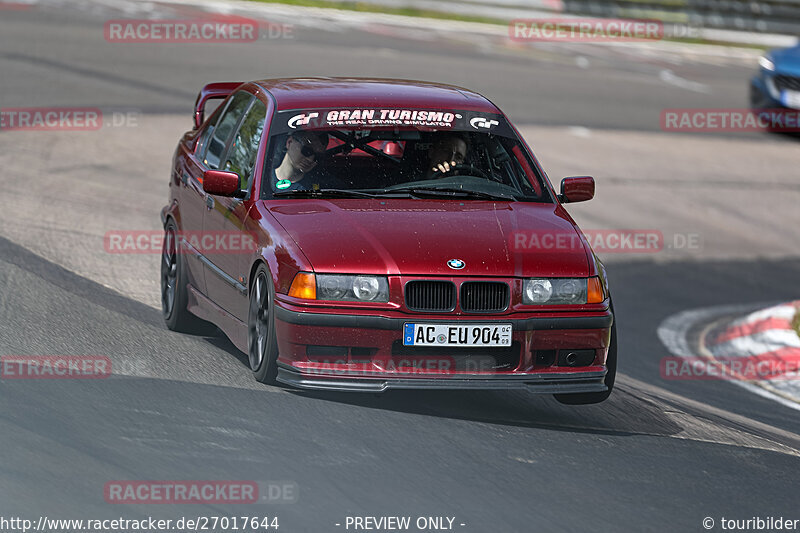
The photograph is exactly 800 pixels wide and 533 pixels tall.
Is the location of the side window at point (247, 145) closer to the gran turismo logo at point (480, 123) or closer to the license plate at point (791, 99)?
the gran turismo logo at point (480, 123)

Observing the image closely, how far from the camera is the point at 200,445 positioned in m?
6.23

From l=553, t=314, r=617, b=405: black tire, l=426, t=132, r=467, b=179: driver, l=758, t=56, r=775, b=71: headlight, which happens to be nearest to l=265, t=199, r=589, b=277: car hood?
l=426, t=132, r=467, b=179: driver

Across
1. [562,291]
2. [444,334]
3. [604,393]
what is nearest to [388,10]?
[604,393]

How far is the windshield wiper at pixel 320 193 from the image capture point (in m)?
7.69

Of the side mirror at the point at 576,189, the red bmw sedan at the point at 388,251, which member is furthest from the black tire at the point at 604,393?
the side mirror at the point at 576,189

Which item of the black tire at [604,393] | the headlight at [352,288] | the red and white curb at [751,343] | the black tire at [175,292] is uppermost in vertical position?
the headlight at [352,288]

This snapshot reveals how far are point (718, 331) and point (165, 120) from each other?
7.63 meters

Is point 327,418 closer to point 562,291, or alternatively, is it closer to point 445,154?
point 562,291

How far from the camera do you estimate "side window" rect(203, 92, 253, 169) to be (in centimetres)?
872

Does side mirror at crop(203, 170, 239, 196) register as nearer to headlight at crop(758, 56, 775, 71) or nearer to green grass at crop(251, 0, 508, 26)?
headlight at crop(758, 56, 775, 71)

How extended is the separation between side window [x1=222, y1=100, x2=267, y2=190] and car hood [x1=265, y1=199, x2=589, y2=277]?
20.5 inches

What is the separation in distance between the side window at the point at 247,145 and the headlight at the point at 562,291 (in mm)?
1881

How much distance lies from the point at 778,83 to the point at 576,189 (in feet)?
41.7

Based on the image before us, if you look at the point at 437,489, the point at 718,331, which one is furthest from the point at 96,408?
the point at 718,331
